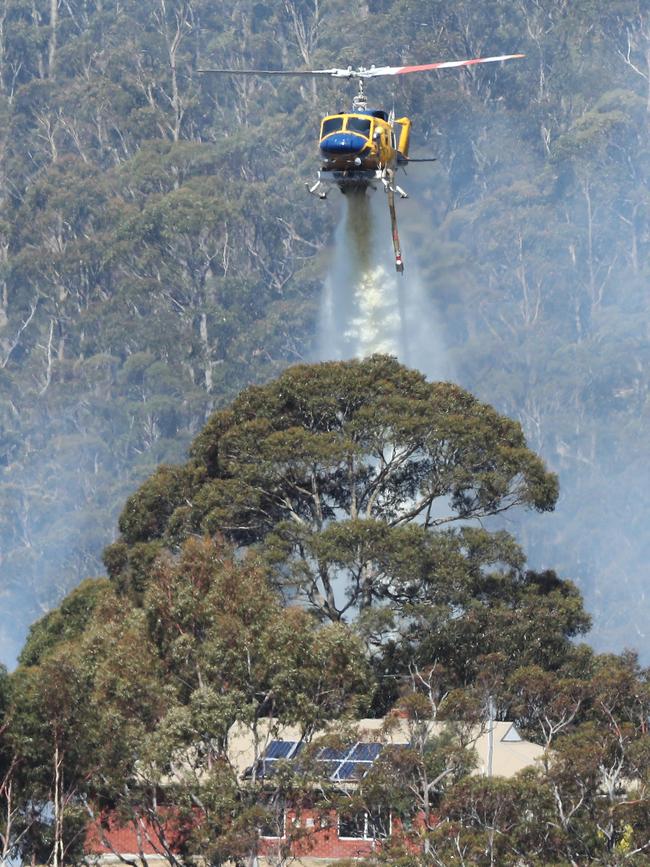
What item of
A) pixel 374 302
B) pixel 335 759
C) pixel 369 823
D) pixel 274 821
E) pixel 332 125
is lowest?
pixel 274 821

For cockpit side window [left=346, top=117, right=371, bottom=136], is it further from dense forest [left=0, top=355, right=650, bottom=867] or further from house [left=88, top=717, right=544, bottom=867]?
house [left=88, top=717, right=544, bottom=867]

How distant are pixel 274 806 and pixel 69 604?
86.3 ft

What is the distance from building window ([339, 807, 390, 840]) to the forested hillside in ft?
266

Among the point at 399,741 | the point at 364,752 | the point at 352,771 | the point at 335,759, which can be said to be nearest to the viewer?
the point at 352,771

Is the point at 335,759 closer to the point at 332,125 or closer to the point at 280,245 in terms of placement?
the point at 332,125

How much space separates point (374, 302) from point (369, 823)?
57111 millimetres

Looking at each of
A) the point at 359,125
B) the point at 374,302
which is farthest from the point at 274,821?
the point at 374,302

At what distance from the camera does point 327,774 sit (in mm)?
42250

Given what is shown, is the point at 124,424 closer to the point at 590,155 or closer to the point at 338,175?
the point at 590,155

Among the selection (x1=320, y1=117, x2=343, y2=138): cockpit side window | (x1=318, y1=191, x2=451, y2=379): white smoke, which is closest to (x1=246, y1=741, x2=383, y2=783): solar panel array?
(x1=320, y1=117, x2=343, y2=138): cockpit side window

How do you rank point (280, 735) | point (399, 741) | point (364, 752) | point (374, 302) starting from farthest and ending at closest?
point (374, 302)
point (399, 741)
point (364, 752)
point (280, 735)

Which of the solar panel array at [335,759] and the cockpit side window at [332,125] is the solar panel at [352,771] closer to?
the solar panel array at [335,759]

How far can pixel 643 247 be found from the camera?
495ft

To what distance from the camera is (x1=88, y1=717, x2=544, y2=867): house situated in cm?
4156
